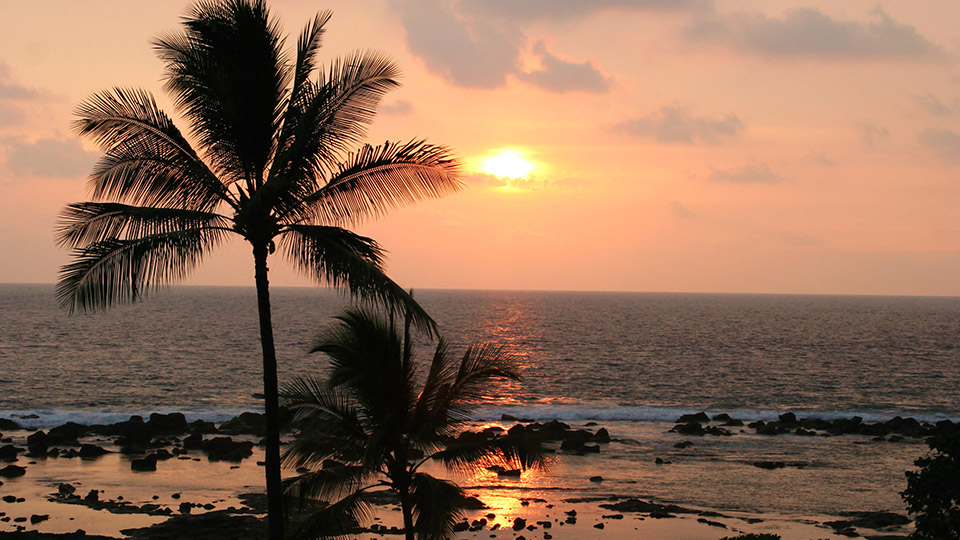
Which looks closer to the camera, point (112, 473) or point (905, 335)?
point (112, 473)

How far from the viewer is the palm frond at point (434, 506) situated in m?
15.5

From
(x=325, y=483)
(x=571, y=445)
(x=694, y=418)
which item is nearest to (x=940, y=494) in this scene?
(x=325, y=483)

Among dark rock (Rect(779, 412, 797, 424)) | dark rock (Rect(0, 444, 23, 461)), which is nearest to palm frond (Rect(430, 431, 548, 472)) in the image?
dark rock (Rect(0, 444, 23, 461))

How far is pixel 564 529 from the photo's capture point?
30125 millimetres

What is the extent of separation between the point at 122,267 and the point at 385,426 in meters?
5.95

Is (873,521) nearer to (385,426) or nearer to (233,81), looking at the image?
(385,426)

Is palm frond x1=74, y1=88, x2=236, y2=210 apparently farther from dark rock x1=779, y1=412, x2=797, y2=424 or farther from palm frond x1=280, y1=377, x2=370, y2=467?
dark rock x1=779, y1=412, x2=797, y2=424

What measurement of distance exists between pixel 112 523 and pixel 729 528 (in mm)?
22920

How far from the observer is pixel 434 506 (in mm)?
15492

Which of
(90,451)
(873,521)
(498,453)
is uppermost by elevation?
(498,453)

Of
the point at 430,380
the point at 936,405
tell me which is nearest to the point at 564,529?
the point at 430,380

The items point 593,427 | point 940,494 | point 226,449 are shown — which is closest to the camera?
point 940,494

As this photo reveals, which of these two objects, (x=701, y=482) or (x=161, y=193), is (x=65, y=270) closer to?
(x=161, y=193)

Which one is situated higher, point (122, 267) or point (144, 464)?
point (122, 267)
